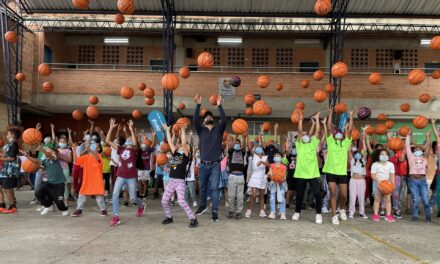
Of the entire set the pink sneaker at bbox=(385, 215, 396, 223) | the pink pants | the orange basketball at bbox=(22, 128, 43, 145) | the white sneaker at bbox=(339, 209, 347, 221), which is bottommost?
the pink sneaker at bbox=(385, 215, 396, 223)

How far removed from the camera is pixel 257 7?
1602 cm

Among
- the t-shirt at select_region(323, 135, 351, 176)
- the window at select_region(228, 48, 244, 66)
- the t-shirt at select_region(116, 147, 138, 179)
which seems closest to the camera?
the t-shirt at select_region(116, 147, 138, 179)

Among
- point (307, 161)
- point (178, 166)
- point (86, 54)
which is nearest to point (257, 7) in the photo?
point (307, 161)

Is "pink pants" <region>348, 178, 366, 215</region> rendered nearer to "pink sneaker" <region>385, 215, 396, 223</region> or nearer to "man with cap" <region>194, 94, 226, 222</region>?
"pink sneaker" <region>385, 215, 396, 223</region>

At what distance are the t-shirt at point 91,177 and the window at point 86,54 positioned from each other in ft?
52.1

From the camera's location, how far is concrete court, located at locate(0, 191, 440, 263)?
201 inches

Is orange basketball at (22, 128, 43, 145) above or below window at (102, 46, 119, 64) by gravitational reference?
below

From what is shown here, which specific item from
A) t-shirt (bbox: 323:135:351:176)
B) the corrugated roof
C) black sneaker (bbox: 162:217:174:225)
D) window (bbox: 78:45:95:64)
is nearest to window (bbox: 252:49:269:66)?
the corrugated roof

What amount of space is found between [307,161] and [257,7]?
32.8 ft

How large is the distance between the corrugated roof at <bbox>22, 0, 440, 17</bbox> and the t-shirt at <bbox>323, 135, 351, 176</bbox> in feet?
30.1

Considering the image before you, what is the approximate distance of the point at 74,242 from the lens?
5.90m

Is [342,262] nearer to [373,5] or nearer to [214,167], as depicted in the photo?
[214,167]

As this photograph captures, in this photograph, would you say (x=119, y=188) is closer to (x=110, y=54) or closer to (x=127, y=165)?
(x=127, y=165)

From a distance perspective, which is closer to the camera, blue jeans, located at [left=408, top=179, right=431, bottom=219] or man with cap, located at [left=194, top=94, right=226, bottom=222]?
man with cap, located at [left=194, top=94, right=226, bottom=222]
